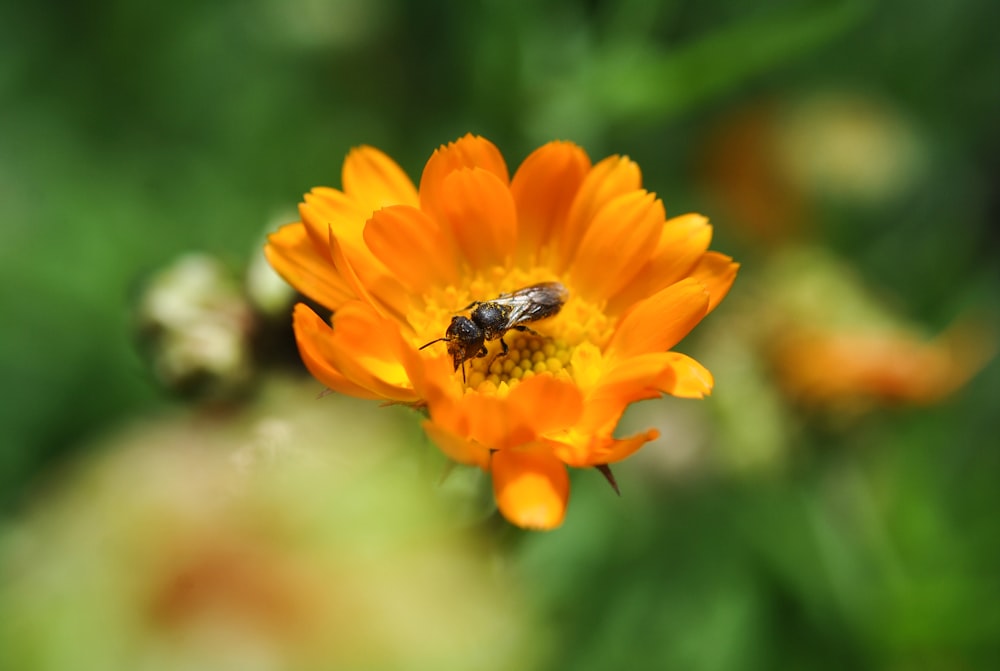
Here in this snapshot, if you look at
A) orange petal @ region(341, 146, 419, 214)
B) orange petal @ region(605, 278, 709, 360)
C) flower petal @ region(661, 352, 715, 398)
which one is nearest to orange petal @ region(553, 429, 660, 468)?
flower petal @ region(661, 352, 715, 398)

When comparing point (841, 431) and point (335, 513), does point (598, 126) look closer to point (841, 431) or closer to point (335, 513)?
point (841, 431)

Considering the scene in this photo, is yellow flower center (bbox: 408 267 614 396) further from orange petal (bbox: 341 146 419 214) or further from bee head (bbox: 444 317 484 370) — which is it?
orange petal (bbox: 341 146 419 214)

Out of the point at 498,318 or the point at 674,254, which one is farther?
the point at 498,318

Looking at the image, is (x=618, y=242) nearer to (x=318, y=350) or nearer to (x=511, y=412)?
(x=511, y=412)

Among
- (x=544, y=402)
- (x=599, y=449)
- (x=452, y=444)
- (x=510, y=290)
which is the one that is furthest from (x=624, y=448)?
(x=510, y=290)

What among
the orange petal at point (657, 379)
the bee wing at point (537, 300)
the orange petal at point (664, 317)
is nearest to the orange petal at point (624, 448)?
the orange petal at point (657, 379)

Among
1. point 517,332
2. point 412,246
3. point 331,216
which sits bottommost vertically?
point 517,332
